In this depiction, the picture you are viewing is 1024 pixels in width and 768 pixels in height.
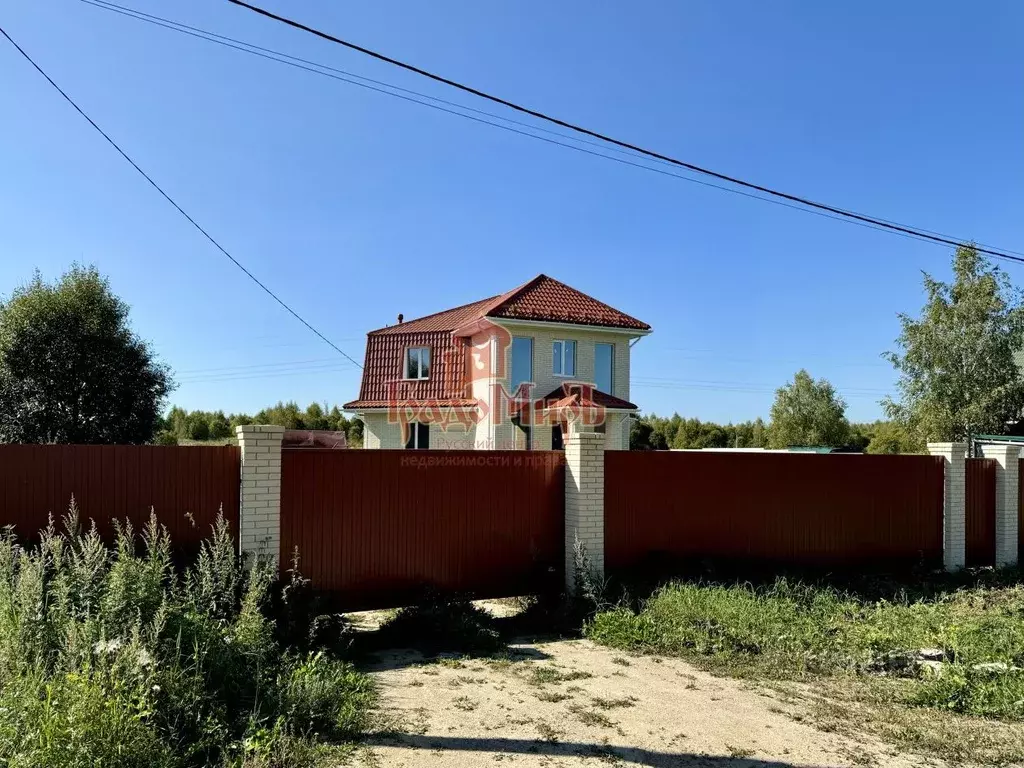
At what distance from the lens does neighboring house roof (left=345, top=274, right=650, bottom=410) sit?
19.6m

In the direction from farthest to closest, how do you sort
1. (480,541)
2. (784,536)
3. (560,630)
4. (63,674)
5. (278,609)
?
1. (784,536)
2. (480,541)
3. (560,630)
4. (278,609)
5. (63,674)

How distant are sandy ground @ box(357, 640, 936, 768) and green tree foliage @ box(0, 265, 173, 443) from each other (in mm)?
12883

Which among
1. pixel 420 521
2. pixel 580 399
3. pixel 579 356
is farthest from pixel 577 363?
pixel 420 521

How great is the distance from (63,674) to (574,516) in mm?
4855

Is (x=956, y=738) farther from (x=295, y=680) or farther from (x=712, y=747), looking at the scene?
(x=295, y=680)

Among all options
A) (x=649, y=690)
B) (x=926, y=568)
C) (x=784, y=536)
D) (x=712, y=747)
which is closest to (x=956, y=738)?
(x=712, y=747)

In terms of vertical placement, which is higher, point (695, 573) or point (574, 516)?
point (574, 516)

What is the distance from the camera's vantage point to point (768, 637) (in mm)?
5746

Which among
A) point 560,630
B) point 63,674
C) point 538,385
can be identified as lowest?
point 560,630

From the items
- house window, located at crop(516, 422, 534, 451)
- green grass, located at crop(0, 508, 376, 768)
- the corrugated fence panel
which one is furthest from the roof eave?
green grass, located at crop(0, 508, 376, 768)

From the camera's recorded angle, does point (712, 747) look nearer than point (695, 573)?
Yes

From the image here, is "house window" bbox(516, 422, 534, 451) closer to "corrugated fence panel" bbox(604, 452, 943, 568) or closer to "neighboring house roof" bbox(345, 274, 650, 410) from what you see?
"neighboring house roof" bbox(345, 274, 650, 410)

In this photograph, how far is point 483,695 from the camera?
4562mm

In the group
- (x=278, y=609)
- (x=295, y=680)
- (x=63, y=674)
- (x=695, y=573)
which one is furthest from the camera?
(x=695, y=573)
